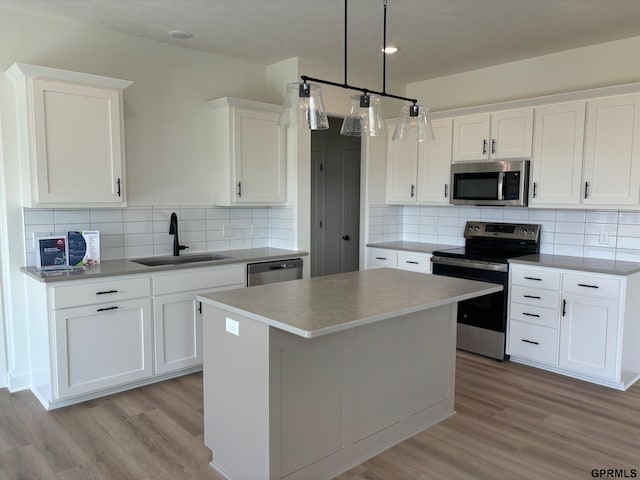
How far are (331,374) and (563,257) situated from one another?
2.65 m

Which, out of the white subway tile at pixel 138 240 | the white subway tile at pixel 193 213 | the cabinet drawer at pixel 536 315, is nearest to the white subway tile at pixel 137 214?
the white subway tile at pixel 138 240

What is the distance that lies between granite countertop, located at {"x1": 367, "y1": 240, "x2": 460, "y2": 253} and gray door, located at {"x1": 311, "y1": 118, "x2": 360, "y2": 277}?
40.4 inches

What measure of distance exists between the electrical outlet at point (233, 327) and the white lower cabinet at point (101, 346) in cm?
131

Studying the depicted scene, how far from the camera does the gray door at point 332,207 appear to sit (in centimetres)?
603

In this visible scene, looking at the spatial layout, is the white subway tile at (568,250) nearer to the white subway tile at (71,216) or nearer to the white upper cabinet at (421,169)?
the white upper cabinet at (421,169)

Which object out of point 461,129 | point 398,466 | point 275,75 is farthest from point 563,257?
point 275,75

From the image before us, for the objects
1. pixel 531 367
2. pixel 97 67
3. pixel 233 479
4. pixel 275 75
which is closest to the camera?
pixel 233 479

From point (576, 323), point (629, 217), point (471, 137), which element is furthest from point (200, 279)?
point (629, 217)

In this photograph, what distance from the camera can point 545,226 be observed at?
13.9ft

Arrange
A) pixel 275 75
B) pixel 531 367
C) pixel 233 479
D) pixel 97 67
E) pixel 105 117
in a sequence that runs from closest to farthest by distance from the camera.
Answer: pixel 233 479
pixel 105 117
pixel 97 67
pixel 531 367
pixel 275 75

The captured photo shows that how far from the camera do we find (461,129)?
4453mm

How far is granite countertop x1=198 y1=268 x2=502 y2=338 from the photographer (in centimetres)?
202

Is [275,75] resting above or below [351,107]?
above

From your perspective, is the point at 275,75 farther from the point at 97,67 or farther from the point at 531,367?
the point at 531,367
